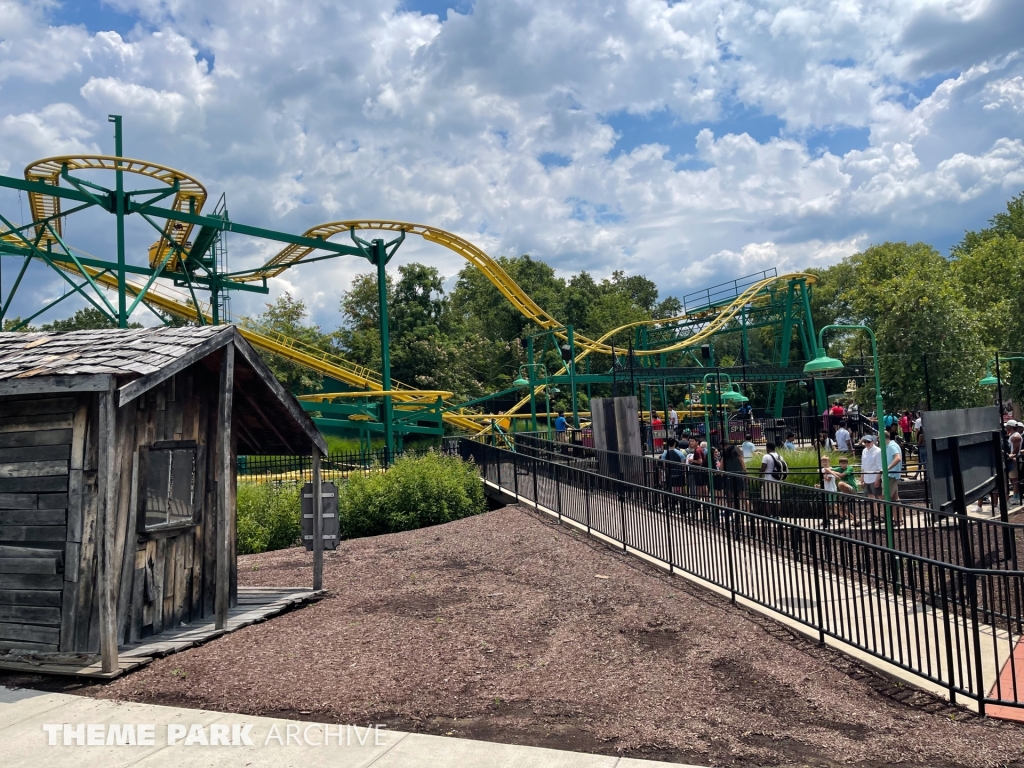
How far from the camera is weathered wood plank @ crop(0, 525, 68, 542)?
7.28 m

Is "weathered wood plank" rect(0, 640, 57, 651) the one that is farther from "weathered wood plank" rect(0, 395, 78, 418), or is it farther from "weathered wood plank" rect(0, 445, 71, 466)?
"weathered wood plank" rect(0, 395, 78, 418)

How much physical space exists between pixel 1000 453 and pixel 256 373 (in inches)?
365

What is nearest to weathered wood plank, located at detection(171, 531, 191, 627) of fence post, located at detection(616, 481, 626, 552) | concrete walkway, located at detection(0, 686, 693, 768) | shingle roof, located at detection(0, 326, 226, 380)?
shingle roof, located at detection(0, 326, 226, 380)

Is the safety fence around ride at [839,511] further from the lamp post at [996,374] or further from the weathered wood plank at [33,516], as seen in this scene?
the weathered wood plank at [33,516]

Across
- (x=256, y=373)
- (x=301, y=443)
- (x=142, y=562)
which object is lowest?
(x=142, y=562)

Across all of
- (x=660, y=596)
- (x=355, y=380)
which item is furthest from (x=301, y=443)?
(x=355, y=380)

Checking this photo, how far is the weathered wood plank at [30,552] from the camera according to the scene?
727 cm

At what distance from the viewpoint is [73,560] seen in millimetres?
7211

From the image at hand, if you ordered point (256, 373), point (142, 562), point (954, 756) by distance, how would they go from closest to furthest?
point (954, 756) < point (142, 562) < point (256, 373)

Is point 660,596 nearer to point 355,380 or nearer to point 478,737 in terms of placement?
point 478,737

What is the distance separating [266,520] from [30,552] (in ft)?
23.5

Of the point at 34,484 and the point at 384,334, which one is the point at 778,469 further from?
the point at 384,334

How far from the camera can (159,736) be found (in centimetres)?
564

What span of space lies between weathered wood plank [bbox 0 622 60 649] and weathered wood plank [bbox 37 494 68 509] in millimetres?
1034
